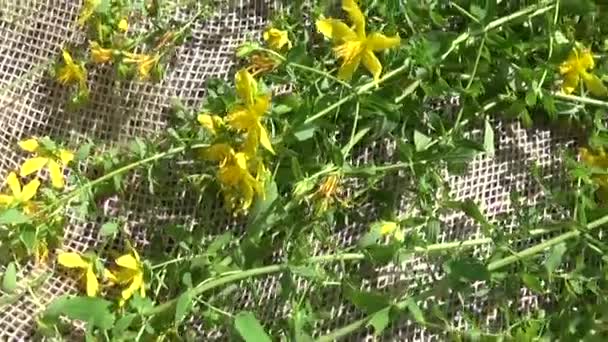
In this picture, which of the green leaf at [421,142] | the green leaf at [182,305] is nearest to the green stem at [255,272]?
the green leaf at [182,305]

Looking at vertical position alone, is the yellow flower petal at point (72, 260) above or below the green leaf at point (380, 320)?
below

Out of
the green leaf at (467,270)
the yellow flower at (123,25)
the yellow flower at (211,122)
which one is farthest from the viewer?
the yellow flower at (123,25)

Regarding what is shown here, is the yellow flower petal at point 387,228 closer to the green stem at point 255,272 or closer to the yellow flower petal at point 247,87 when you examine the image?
the green stem at point 255,272

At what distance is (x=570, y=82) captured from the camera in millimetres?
936

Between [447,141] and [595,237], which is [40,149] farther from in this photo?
[595,237]

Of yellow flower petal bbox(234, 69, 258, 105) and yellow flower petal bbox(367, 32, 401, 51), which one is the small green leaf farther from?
yellow flower petal bbox(234, 69, 258, 105)

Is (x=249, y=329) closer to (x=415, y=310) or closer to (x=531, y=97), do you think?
(x=415, y=310)

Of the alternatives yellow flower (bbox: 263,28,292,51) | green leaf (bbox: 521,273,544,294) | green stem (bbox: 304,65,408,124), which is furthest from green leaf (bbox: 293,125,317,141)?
green leaf (bbox: 521,273,544,294)

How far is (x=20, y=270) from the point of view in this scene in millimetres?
1031

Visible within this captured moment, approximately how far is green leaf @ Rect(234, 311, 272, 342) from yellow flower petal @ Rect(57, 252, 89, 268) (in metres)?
0.18

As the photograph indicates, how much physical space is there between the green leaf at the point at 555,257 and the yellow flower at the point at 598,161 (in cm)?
8

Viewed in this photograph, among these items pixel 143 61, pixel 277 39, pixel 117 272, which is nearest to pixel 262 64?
pixel 277 39

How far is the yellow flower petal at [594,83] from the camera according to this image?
36.4 inches

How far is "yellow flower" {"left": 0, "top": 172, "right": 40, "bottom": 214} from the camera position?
39.4 inches
